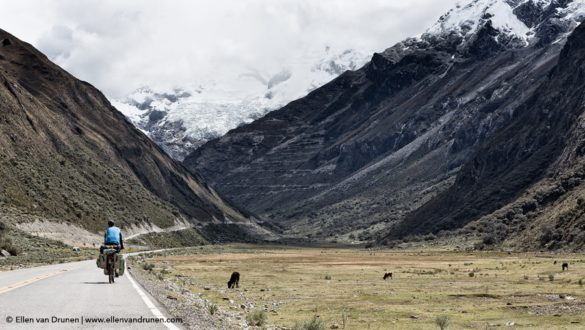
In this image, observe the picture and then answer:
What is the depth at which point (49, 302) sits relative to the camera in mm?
21688

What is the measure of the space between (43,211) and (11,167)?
11177mm

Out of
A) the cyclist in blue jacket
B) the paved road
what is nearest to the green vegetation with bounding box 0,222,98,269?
the cyclist in blue jacket

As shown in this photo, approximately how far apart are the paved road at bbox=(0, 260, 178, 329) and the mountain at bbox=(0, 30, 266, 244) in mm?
79894

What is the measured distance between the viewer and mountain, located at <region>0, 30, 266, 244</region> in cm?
11931

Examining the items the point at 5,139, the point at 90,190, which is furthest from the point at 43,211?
the point at 90,190

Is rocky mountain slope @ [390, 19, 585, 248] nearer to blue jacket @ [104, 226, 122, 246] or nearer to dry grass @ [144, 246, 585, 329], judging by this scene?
dry grass @ [144, 246, 585, 329]

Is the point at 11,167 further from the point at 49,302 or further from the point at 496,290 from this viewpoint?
the point at 49,302

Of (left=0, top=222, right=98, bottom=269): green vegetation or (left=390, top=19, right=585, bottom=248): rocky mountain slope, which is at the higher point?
(left=390, top=19, right=585, bottom=248): rocky mountain slope

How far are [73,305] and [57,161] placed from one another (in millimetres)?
129701

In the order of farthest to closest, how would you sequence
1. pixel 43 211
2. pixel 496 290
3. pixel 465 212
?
pixel 465 212 < pixel 43 211 < pixel 496 290

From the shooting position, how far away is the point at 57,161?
469 feet

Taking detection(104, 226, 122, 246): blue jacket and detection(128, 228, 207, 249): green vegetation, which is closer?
detection(104, 226, 122, 246): blue jacket

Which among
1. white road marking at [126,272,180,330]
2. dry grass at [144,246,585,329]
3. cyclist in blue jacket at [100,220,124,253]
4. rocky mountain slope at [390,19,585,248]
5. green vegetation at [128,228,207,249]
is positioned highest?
rocky mountain slope at [390,19,585,248]

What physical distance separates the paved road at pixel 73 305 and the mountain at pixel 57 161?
79894 millimetres
